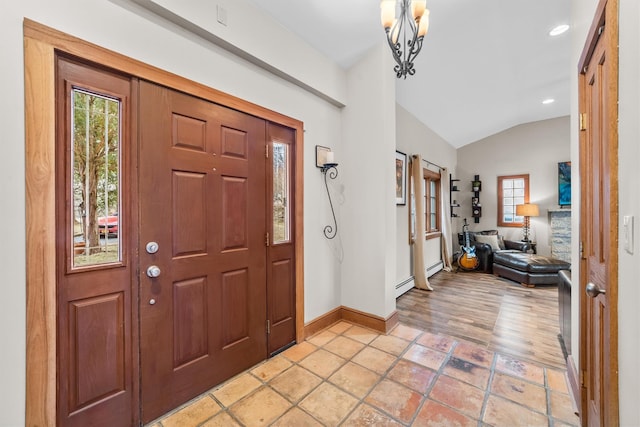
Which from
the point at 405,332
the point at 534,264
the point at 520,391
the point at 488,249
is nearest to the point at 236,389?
the point at 405,332

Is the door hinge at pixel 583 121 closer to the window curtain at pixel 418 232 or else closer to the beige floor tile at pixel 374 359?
the beige floor tile at pixel 374 359

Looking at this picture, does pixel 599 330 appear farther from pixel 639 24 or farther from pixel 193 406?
pixel 193 406

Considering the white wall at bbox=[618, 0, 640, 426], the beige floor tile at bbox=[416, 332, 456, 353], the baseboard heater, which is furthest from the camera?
the baseboard heater

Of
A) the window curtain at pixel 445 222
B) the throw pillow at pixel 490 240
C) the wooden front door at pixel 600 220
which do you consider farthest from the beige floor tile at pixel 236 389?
the throw pillow at pixel 490 240

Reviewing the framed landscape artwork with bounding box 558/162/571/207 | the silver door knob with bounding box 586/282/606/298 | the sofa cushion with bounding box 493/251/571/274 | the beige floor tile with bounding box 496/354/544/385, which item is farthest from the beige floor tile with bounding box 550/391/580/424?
the framed landscape artwork with bounding box 558/162/571/207

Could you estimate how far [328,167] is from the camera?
2.67 meters

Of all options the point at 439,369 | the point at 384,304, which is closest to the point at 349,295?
the point at 384,304

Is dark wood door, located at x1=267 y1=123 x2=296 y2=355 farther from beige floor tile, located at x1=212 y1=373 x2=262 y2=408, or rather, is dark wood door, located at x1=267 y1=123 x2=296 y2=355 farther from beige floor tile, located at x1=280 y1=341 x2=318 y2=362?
beige floor tile, located at x1=212 y1=373 x2=262 y2=408

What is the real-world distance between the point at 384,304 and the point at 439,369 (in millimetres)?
725

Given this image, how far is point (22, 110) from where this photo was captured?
44.5 inches

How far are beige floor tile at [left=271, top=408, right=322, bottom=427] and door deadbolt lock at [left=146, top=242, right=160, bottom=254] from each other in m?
1.23

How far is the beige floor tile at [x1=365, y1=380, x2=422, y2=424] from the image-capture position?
1.59m

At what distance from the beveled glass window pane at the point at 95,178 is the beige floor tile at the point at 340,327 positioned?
6.59 ft

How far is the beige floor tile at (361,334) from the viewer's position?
2508mm
